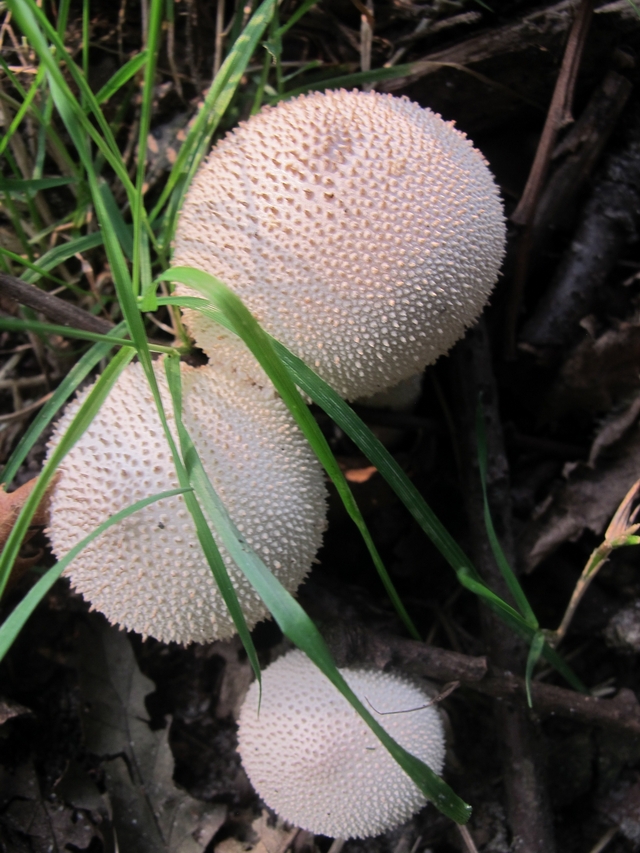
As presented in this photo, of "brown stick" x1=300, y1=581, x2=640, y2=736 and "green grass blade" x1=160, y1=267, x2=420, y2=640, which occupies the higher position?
"green grass blade" x1=160, y1=267, x2=420, y2=640

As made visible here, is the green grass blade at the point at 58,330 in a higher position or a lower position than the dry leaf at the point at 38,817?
higher

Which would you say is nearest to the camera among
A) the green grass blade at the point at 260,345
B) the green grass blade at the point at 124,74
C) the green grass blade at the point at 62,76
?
the green grass blade at the point at 62,76

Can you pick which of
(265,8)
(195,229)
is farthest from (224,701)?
(265,8)

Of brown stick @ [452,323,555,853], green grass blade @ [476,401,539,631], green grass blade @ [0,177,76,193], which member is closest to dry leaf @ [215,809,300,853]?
brown stick @ [452,323,555,853]

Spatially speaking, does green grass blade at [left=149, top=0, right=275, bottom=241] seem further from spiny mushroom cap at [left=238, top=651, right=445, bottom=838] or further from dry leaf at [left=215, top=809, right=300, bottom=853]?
dry leaf at [left=215, top=809, right=300, bottom=853]

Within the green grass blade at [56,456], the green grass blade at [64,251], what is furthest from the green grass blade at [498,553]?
the green grass blade at [64,251]

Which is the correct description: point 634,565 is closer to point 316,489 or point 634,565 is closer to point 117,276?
point 316,489

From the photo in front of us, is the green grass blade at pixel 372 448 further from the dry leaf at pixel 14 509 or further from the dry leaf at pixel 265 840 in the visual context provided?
the dry leaf at pixel 265 840

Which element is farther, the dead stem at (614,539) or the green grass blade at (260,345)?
the dead stem at (614,539)
